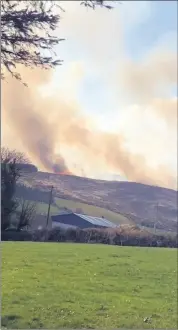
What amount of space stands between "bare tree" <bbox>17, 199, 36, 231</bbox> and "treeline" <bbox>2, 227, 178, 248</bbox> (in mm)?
152

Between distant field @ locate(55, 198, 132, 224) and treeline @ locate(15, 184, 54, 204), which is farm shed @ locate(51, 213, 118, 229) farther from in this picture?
treeline @ locate(15, 184, 54, 204)

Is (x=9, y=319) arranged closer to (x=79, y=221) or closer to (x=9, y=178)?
(x=79, y=221)

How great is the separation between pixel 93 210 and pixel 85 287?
1810 millimetres

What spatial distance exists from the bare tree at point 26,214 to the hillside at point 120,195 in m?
0.26

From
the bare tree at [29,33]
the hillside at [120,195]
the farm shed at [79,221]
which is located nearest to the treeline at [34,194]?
the hillside at [120,195]

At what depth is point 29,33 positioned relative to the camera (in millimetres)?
4746

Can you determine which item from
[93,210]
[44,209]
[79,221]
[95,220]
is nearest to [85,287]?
[93,210]

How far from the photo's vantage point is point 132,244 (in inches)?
375

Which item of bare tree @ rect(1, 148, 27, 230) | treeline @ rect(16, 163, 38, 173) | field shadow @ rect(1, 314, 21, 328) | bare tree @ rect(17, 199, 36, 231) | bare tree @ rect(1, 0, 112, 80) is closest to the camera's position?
bare tree @ rect(1, 0, 112, 80)

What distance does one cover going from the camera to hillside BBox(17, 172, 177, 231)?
7.37 m

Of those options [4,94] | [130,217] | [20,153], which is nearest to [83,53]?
[4,94]

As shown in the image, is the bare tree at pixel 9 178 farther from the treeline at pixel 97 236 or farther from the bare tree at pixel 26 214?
the treeline at pixel 97 236

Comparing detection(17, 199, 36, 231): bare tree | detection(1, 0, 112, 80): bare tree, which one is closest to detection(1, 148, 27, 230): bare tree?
detection(17, 199, 36, 231): bare tree

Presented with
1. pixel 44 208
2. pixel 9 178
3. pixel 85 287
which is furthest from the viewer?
pixel 85 287
